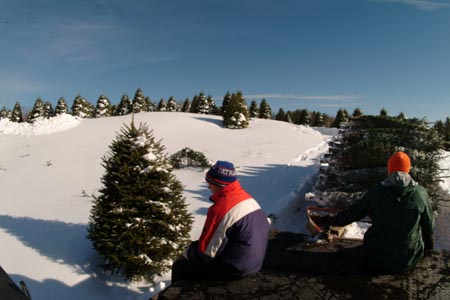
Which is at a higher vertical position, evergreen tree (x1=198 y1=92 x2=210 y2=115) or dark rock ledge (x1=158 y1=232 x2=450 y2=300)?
evergreen tree (x1=198 y1=92 x2=210 y2=115)

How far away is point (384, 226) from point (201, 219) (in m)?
6.31

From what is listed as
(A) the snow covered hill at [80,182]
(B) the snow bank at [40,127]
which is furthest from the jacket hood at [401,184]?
(B) the snow bank at [40,127]

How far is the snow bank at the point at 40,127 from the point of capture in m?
23.1

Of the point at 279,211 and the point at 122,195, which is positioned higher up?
the point at 122,195

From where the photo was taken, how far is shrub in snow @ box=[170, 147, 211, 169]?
14633 millimetres

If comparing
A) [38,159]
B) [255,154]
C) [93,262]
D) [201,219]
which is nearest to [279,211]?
[201,219]

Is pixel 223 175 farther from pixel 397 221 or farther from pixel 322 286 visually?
pixel 397 221

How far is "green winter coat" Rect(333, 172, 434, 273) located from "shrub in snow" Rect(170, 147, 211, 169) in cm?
1086

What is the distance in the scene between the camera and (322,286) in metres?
3.73

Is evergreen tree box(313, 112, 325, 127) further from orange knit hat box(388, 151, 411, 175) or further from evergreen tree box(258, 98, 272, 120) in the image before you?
orange knit hat box(388, 151, 411, 175)

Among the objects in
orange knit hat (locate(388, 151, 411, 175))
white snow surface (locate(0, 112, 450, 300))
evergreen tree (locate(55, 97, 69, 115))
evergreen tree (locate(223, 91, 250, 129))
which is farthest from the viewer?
evergreen tree (locate(55, 97, 69, 115))

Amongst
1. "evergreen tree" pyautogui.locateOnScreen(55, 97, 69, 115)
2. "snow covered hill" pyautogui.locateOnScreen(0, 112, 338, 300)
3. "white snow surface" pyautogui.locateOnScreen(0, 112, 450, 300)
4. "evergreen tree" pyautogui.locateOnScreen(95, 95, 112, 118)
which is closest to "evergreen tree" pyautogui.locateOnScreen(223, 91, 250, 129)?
"white snow surface" pyautogui.locateOnScreen(0, 112, 450, 300)

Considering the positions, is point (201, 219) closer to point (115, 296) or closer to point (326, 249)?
point (115, 296)

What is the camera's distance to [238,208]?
340 cm
